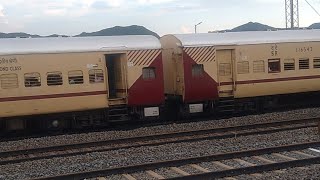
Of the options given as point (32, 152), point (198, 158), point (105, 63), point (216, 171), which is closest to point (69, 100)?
point (105, 63)

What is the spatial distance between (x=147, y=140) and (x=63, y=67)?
468 cm

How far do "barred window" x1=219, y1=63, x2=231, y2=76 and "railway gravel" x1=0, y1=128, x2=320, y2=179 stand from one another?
230 inches

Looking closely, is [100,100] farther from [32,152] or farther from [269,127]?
[269,127]

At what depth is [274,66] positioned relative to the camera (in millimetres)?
20734

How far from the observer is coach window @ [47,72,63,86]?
17.3 m

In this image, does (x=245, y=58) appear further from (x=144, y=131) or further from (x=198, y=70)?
(x=144, y=131)

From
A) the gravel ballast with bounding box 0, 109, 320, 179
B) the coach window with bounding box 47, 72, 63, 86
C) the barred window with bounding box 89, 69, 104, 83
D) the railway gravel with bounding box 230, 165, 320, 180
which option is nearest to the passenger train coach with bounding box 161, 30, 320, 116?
the barred window with bounding box 89, 69, 104, 83

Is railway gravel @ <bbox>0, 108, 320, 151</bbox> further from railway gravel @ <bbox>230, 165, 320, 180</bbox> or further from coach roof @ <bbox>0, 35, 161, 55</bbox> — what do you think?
railway gravel @ <bbox>230, 165, 320, 180</bbox>

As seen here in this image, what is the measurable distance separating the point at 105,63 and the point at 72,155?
5.91 meters

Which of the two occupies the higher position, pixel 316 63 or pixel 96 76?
pixel 316 63

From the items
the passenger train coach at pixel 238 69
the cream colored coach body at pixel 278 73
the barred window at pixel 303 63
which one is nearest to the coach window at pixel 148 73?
the passenger train coach at pixel 238 69

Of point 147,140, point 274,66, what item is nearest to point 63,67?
point 147,140

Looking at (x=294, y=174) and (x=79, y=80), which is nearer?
(x=294, y=174)

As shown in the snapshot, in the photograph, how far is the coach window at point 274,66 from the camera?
20.6m
